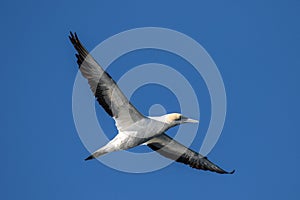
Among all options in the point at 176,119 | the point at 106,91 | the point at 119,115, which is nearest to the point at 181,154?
the point at 176,119

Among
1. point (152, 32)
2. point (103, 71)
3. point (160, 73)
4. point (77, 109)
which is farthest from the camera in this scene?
point (152, 32)

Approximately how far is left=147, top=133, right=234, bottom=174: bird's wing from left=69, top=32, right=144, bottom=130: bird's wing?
252 centimetres

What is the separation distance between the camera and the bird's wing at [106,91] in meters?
29.1

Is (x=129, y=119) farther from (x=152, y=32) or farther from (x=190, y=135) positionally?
(x=152, y=32)

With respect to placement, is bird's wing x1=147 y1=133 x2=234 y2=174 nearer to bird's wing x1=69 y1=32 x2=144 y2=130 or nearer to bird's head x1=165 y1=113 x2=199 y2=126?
bird's head x1=165 y1=113 x2=199 y2=126

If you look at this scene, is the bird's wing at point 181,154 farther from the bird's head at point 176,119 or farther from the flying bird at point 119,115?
the bird's head at point 176,119

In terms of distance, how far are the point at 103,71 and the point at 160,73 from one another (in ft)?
15.5

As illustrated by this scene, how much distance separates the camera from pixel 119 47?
3234 centimetres

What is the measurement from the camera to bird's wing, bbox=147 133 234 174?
32.6 m

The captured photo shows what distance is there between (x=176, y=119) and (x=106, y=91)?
285cm

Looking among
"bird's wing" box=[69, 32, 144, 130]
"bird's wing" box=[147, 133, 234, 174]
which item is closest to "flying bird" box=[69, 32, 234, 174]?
"bird's wing" box=[69, 32, 144, 130]

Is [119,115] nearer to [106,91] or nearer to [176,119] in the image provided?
[106,91]

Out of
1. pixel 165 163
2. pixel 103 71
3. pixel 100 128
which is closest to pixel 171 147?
pixel 165 163

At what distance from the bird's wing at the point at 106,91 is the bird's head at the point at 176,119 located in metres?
1.06
